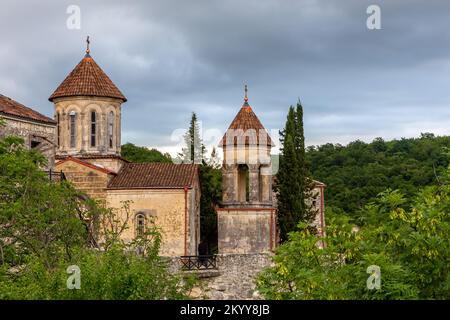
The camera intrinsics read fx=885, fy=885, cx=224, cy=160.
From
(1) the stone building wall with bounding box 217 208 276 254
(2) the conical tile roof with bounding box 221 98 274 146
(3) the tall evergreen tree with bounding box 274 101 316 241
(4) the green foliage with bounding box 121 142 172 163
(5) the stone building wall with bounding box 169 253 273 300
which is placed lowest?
(5) the stone building wall with bounding box 169 253 273 300

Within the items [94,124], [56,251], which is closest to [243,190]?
[94,124]

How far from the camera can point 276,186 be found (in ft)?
114

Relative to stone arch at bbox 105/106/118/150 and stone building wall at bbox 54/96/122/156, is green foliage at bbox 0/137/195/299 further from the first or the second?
stone arch at bbox 105/106/118/150

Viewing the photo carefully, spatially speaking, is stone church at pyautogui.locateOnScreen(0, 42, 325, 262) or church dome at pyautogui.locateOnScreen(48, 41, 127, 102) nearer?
stone church at pyautogui.locateOnScreen(0, 42, 325, 262)

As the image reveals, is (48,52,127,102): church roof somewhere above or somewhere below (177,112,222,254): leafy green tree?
above

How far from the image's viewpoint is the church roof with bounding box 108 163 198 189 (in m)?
32.0

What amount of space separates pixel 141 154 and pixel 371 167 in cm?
1427

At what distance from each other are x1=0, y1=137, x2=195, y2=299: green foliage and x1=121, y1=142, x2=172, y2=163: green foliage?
2701cm

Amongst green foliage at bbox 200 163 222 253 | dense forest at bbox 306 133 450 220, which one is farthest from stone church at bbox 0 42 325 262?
dense forest at bbox 306 133 450 220

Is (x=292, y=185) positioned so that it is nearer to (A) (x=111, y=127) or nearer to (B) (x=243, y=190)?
(B) (x=243, y=190)

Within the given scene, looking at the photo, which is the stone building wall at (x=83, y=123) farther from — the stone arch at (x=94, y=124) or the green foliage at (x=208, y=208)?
the green foliage at (x=208, y=208)
